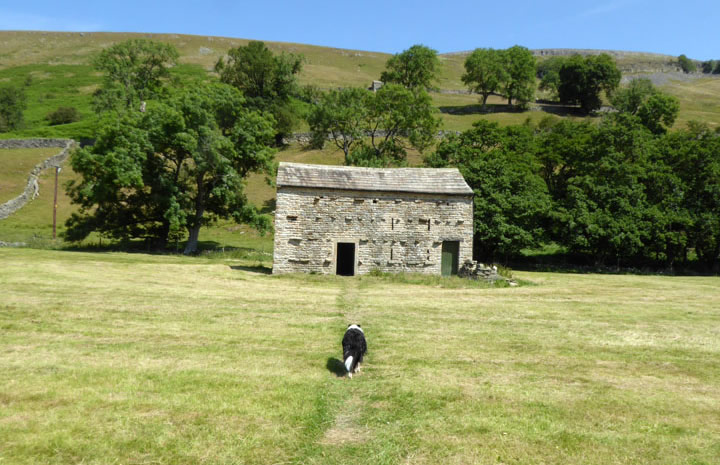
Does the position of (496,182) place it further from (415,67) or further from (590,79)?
(590,79)

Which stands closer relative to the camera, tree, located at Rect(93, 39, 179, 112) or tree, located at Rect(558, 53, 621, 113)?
tree, located at Rect(93, 39, 179, 112)

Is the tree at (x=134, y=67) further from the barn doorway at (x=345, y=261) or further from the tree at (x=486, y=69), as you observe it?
the tree at (x=486, y=69)

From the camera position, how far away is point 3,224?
4078cm

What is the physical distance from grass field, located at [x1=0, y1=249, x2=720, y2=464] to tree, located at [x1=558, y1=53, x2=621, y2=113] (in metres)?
90.7

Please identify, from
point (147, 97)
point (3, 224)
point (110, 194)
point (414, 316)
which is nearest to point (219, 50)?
point (147, 97)

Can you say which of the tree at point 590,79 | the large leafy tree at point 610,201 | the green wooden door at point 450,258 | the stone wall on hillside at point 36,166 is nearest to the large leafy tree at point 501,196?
the large leafy tree at point 610,201

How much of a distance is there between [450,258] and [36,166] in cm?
4869

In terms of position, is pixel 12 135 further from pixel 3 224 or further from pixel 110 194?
pixel 110 194

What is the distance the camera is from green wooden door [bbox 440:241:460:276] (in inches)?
Answer: 1043

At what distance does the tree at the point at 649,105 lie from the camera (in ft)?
238

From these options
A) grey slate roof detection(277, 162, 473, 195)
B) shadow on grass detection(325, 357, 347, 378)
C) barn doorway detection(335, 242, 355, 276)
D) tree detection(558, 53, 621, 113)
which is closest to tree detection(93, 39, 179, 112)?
grey slate roof detection(277, 162, 473, 195)

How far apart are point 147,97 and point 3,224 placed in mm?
34143

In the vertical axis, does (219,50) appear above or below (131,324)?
above

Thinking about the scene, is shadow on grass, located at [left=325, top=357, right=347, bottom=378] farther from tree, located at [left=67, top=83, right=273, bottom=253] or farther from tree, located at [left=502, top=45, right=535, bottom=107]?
tree, located at [left=502, top=45, right=535, bottom=107]
